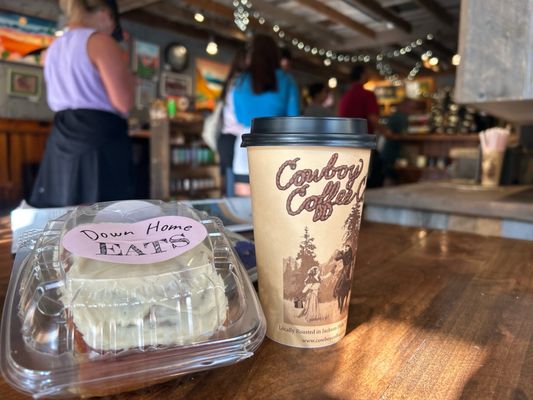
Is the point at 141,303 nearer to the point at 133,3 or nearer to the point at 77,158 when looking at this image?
the point at 77,158

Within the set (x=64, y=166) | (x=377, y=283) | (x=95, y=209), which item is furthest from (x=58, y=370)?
(x=64, y=166)

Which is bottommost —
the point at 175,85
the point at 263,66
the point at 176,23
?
the point at 263,66

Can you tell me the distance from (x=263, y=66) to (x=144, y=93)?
4.25 meters

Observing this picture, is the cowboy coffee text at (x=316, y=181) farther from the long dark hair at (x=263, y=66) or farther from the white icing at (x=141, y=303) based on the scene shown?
the long dark hair at (x=263, y=66)

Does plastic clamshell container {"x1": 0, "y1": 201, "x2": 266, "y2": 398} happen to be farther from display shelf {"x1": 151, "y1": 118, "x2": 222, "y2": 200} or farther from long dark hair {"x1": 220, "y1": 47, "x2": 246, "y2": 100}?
display shelf {"x1": 151, "y1": 118, "x2": 222, "y2": 200}

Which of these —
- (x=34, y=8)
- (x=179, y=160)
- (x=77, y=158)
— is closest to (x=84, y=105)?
(x=77, y=158)

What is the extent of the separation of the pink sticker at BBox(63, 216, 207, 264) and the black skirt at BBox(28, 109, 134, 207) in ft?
3.46

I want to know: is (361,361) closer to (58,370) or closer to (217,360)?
(217,360)

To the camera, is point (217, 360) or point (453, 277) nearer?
point (217, 360)

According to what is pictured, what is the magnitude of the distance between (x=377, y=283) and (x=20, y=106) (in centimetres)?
538

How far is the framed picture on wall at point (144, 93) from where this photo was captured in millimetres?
5684

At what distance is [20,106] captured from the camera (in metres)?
4.85

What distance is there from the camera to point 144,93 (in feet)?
18.9

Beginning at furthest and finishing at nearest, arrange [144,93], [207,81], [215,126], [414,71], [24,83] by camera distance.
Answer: [414,71], [207,81], [144,93], [24,83], [215,126]
